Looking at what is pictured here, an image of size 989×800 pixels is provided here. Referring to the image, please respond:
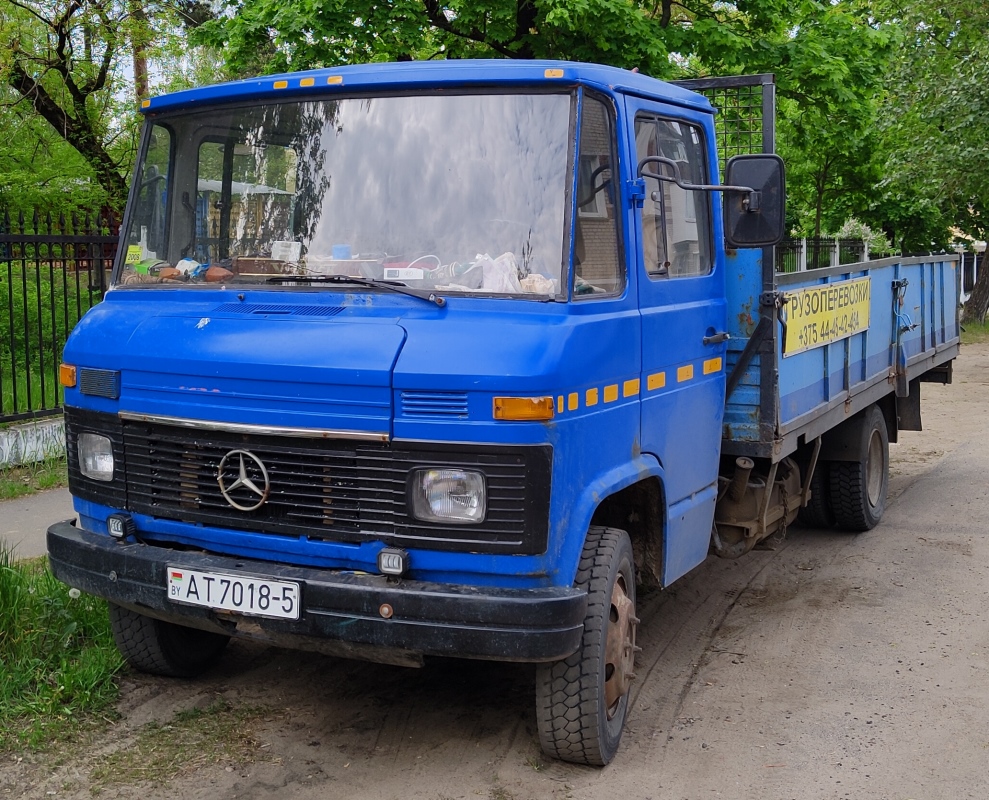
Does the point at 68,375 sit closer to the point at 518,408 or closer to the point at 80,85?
the point at 518,408

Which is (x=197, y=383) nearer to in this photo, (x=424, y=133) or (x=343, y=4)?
(x=424, y=133)

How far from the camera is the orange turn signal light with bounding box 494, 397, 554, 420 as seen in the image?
3590mm

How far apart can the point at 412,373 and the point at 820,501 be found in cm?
490

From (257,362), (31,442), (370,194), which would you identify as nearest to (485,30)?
→ (31,442)

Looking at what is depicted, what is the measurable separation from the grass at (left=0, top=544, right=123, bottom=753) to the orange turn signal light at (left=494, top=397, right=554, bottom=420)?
220 cm

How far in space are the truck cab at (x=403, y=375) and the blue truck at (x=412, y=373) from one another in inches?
0.4

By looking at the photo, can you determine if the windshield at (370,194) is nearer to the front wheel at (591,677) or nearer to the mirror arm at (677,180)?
the mirror arm at (677,180)

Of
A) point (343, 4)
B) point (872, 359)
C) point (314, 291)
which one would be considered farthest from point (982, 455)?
point (314, 291)

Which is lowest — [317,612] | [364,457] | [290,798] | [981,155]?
[290,798]

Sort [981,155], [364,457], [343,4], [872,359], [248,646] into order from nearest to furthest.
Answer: [364,457], [248,646], [872,359], [343,4], [981,155]

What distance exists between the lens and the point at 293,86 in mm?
4391

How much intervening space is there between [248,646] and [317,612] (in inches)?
73.9

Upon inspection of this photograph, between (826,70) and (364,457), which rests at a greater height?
(826,70)

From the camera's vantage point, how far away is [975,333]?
24969mm
